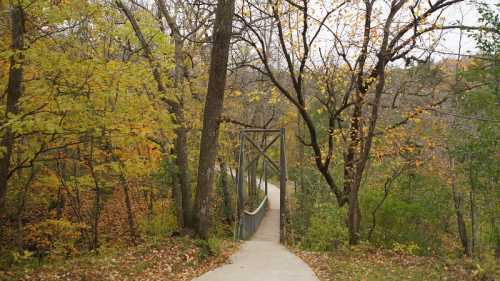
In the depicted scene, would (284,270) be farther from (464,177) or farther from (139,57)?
(464,177)

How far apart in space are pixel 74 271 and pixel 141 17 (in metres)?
7.04

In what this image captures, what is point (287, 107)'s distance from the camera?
2492 centimetres

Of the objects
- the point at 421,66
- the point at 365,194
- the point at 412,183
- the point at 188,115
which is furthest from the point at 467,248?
the point at 188,115

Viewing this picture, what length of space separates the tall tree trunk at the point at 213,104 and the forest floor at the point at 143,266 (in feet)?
2.35

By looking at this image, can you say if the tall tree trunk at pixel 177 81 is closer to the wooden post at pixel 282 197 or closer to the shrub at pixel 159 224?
the wooden post at pixel 282 197

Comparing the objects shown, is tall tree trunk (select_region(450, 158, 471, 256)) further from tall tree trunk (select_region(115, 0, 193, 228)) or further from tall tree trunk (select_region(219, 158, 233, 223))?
tall tree trunk (select_region(219, 158, 233, 223))

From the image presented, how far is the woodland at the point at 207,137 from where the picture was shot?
6441 mm

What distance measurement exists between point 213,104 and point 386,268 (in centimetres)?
423

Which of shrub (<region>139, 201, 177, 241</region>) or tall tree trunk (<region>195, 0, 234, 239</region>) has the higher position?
tall tree trunk (<region>195, 0, 234, 239</region>)

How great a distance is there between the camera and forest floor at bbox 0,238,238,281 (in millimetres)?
6020

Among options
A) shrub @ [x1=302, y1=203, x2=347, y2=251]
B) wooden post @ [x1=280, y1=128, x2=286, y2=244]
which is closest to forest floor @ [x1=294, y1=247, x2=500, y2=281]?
shrub @ [x1=302, y1=203, x2=347, y2=251]

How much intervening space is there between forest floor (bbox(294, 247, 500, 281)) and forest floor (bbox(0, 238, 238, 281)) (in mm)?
1923

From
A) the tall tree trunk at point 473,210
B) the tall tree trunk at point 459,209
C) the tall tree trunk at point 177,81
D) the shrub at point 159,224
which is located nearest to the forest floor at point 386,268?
the tall tree trunk at point 177,81

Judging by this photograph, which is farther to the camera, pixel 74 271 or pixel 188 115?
pixel 188 115
